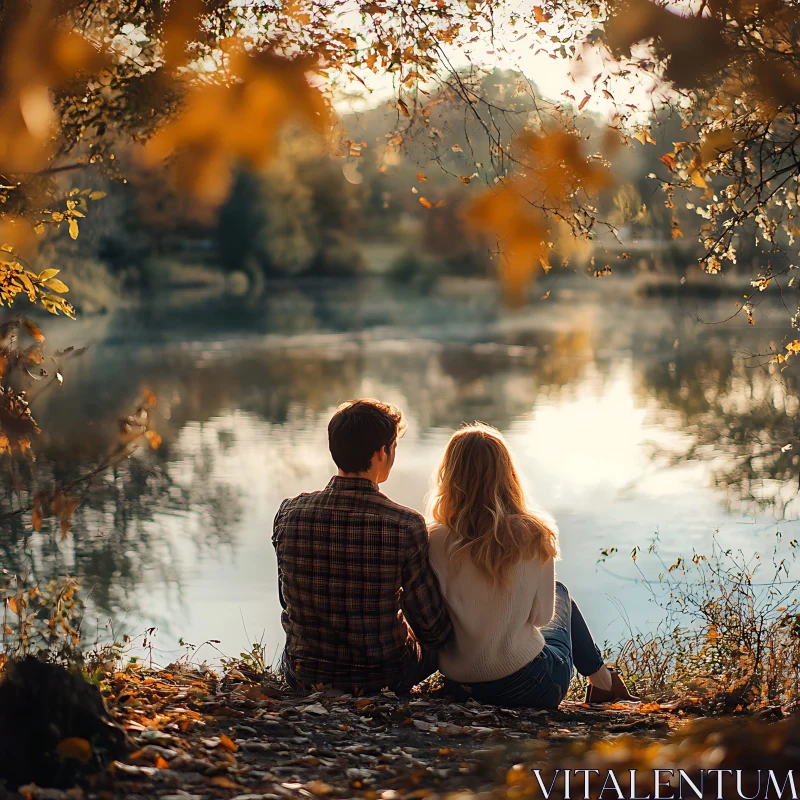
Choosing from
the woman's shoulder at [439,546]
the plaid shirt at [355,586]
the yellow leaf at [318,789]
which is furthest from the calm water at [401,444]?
the yellow leaf at [318,789]

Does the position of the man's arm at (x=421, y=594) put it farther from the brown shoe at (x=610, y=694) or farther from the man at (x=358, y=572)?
the brown shoe at (x=610, y=694)

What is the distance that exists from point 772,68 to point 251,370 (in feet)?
46.7

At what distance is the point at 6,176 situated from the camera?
3777mm

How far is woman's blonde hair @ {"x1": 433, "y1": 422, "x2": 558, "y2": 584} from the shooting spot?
301cm

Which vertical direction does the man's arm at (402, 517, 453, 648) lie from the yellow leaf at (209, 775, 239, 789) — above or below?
above

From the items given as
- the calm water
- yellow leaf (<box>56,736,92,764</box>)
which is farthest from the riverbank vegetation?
the calm water

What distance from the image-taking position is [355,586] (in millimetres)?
3020

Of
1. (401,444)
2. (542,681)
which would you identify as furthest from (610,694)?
(401,444)

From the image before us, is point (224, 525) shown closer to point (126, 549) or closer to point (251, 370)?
point (126, 549)

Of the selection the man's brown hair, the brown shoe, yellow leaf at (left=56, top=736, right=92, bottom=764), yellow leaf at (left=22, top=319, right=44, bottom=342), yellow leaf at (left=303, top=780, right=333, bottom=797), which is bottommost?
the brown shoe

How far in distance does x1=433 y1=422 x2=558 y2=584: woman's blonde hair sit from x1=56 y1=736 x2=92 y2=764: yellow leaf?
4.30 feet

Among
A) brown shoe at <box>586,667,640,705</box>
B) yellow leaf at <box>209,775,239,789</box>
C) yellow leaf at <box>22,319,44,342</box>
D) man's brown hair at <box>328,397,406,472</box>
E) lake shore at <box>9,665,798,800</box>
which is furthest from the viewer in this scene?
brown shoe at <box>586,667,640,705</box>

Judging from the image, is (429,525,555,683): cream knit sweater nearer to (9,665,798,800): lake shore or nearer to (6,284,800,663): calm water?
(9,665,798,800): lake shore

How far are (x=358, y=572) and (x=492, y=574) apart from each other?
419 mm
